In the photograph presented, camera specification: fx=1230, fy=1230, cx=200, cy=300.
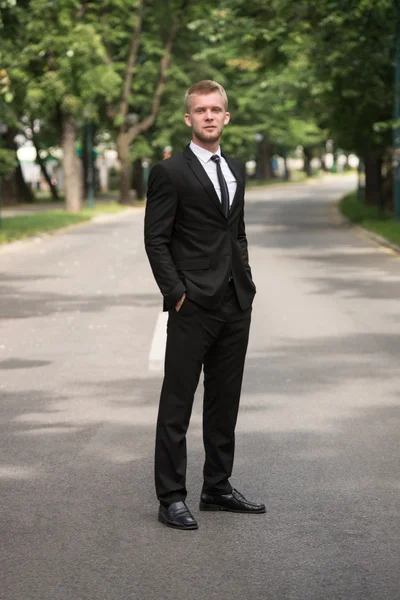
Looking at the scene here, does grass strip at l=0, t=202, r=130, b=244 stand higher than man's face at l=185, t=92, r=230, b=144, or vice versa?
man's face at l=185, t=92, r=230, b=144

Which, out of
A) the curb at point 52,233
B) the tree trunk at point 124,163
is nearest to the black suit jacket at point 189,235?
the curb at point 52,233

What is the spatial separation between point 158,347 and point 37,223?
24408 millimetres

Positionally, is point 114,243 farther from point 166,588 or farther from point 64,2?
point 166,588

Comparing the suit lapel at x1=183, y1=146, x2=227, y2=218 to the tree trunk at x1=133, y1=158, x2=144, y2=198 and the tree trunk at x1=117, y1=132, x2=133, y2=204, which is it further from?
the tree trunk at x1=133, y1=158, x2=144, y2=198

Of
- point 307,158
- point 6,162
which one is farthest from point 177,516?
point 307,158

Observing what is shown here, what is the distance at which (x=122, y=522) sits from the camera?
17.8 feet

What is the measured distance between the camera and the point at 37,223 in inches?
1371

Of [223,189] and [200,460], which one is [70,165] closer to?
[200,460]

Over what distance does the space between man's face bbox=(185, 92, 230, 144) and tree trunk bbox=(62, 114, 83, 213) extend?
38916 millimetres

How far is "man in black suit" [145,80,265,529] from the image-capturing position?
17.2 feet

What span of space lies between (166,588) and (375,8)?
23.9 m

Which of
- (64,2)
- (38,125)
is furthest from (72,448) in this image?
(38,125)

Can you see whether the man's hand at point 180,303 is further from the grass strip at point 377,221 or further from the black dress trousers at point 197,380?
the grass strip at point 377,221

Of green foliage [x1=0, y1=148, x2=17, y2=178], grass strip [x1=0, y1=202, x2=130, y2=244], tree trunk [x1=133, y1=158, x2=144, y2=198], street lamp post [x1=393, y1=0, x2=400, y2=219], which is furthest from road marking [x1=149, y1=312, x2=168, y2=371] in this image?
tree trunk [x1=133, y1=158, x2=144, y2=198]
